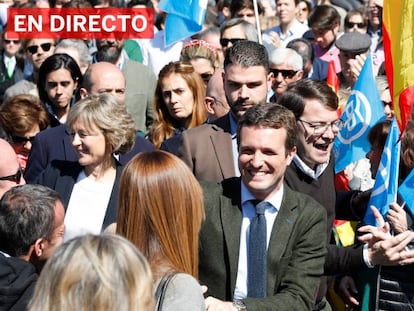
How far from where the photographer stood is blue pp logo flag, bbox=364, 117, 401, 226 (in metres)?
5.84

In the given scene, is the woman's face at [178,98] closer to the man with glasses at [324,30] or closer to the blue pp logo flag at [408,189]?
the blue pp logo flag at [408,189]

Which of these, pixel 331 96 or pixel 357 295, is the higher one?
pixel 331 96

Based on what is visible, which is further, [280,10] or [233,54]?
[280,10]

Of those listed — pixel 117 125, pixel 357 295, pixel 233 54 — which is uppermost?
pixel 233 54

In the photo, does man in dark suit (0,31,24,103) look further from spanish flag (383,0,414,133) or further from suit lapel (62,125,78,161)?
spanish flag (383,0,414,133)

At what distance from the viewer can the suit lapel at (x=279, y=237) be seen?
4793 mm

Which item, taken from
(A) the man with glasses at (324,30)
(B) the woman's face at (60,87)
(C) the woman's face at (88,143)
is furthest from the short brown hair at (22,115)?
(A) the man with glasses at (324,30)

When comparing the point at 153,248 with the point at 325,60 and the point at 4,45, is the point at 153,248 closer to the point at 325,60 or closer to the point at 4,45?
the point at 325,60

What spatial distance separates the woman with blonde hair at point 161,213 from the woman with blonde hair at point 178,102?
13.2 ft

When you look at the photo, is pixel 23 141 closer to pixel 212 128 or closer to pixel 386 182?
pixel 212 128

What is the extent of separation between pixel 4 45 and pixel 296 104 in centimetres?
774

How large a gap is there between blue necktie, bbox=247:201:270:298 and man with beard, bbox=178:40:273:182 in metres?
1.03

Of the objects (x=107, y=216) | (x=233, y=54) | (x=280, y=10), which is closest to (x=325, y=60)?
(x=280, y=10)

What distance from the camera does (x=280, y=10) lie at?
12.8 m
